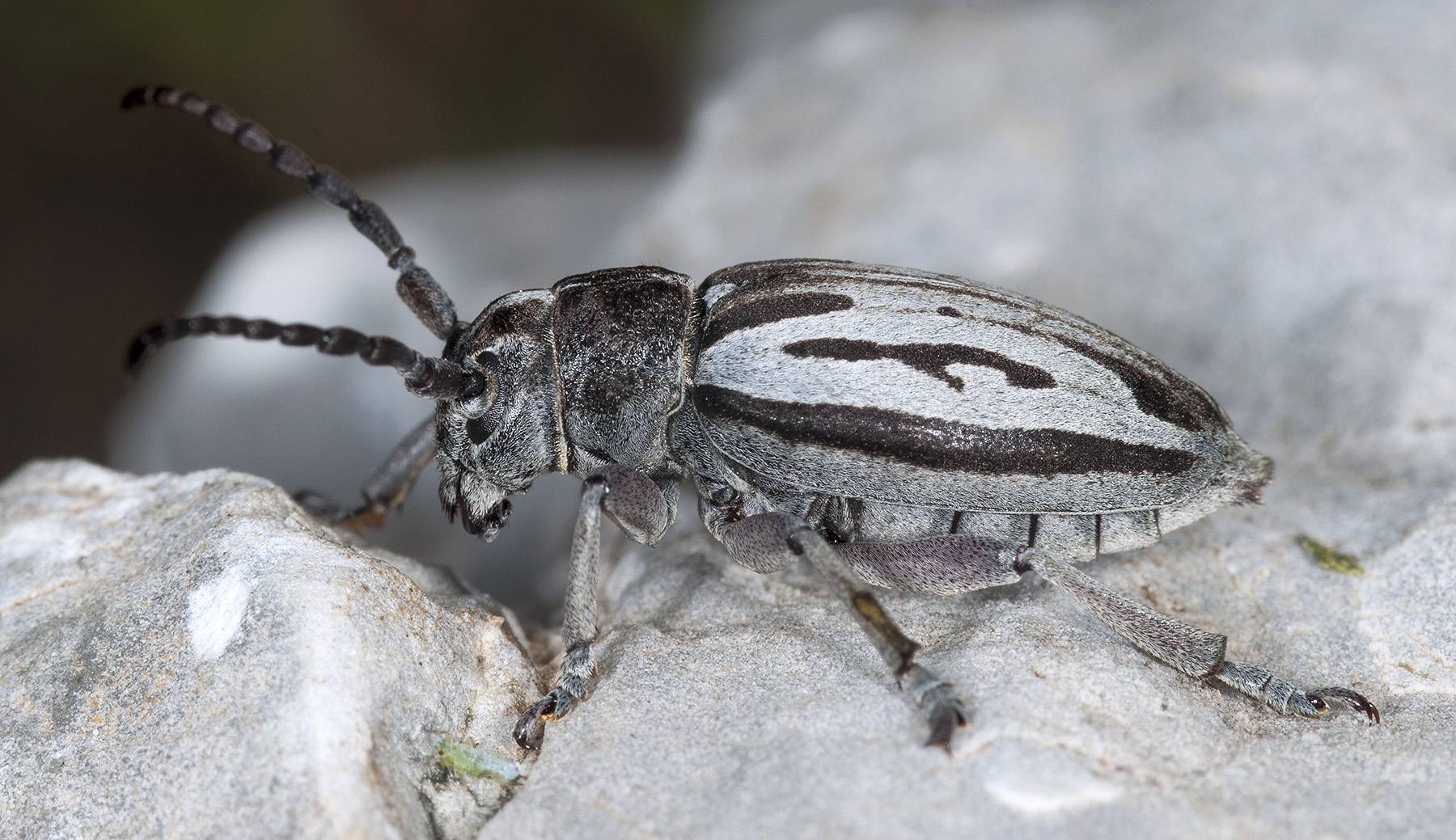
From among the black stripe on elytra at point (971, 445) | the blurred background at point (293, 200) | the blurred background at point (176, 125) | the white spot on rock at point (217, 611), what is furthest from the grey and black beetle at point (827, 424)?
the blurred background at point (176, 125)

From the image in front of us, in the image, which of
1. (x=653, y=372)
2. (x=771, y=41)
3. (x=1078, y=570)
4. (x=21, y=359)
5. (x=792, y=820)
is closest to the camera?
(x=792, y=820)

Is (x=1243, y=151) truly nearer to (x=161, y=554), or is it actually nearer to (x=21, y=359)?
(x=161, y=554)

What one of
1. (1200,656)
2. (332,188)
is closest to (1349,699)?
(1200,656)

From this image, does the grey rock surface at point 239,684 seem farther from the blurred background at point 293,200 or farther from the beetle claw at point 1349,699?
the beetle claw at point 1349,699

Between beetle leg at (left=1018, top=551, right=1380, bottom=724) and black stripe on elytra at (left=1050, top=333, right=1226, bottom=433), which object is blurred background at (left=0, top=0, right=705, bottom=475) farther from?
beetle leg at (left=1018, top=551, right=1380, bottom=724)

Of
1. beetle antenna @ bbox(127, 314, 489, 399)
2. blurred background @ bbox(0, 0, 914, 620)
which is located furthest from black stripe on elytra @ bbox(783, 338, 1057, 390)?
blurred background @ bbox(0, 0, 914, 620)

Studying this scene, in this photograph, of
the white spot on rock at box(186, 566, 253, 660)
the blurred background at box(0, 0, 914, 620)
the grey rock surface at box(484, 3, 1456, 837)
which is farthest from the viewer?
the blurred background at box(0, 0, 914, 620)

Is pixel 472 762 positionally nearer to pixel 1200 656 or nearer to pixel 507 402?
pixel 507 402

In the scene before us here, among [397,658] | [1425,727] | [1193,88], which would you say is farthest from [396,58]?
[1425,727]
